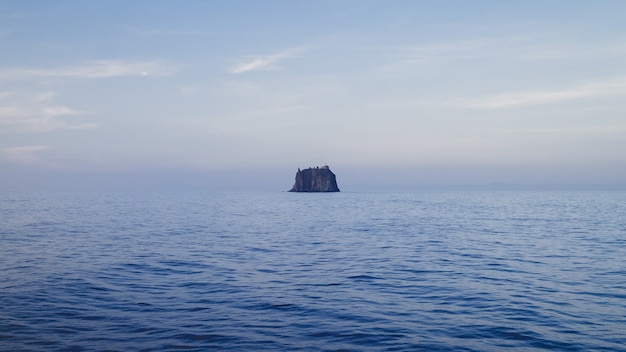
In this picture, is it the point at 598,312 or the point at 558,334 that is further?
the point at 598,312

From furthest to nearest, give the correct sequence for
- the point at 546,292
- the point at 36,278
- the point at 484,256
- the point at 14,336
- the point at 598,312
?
the point at 484,256 → the point at 36,278 → the point at 546,292 → the point at 598,312 → the point at 14,336

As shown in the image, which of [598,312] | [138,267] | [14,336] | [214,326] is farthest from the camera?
[138,267]

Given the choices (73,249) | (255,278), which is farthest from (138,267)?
(73,249)

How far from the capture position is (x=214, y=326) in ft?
45.9

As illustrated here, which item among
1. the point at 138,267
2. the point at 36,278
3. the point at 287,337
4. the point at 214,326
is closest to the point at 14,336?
the point at 214,326

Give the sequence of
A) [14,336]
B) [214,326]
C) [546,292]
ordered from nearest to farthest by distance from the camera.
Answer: [14,336], [214,326], [546,292]

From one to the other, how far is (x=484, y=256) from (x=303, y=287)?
601 inches

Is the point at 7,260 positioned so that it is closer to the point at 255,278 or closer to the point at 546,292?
the point at 255,278

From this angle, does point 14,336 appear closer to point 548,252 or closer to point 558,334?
point 558,334

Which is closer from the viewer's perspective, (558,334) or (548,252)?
(558,334)

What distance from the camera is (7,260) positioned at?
26.3m

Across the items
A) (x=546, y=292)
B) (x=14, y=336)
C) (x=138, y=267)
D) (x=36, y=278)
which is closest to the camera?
(x=14, y=336)

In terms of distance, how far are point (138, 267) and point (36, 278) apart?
16.3 feet

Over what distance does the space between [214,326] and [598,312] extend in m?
13.2
